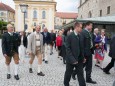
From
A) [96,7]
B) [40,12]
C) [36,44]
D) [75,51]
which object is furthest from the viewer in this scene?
[40,12]

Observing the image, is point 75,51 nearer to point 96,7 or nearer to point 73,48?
point 73,48

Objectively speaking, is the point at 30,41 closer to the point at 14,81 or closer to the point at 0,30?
the point at 14,81

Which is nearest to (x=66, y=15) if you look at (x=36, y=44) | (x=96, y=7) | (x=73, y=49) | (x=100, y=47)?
(x=96, y=7)

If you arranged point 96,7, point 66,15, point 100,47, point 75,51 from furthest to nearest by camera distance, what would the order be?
point 66,15
point 96,7
point 100,47
point 75,51

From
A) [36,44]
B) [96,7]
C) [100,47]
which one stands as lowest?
[100,47]

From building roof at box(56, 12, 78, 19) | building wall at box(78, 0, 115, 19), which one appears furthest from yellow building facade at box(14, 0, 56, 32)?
building roof at box(56, 12, 78, 19)

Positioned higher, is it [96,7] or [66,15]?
[66,15]

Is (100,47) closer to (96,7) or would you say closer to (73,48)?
(73,48)

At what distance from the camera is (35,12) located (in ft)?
289

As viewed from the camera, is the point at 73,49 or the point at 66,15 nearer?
the point at 73,49

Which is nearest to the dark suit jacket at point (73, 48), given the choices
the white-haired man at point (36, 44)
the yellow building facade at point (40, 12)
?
the white-haired man at point (36, 44)

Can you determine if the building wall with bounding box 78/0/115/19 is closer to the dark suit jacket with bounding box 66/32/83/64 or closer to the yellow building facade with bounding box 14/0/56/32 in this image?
the yellow building facade with bounding box 14/0/56/32

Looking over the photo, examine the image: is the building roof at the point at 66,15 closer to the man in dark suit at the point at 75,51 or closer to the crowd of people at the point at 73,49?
the crowd of people at the point at 73,49

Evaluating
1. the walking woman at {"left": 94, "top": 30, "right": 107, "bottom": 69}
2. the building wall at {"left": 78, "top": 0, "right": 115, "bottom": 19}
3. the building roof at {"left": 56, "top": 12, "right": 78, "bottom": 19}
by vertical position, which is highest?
the building roof at {"left": 56, "top": 12, "right": 78, "bottom": 19}
